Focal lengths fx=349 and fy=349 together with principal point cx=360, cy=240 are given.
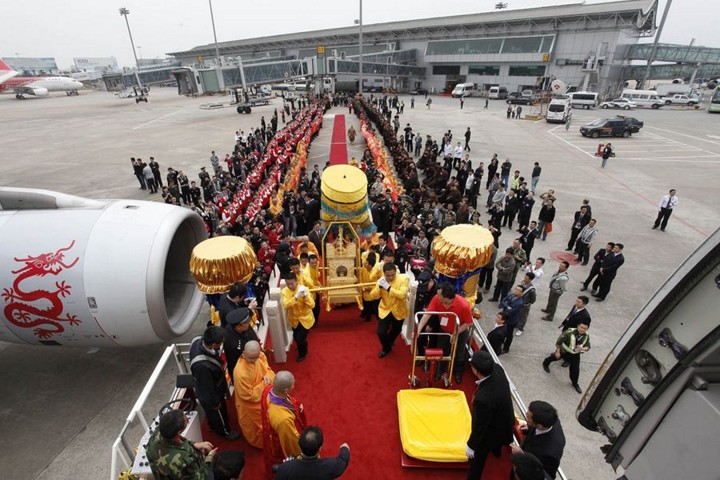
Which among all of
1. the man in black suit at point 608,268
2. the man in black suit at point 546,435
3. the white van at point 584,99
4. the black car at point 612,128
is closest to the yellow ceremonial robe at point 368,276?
the man in black suit at point 546,435

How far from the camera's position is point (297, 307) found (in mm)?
5867

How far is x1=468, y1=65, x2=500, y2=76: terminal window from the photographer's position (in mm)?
61172

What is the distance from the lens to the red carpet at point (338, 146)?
2023 centimetres

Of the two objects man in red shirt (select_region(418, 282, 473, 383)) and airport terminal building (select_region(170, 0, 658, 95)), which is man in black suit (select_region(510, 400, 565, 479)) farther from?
airport terminal building (select_region(170, 0, 658, 95))

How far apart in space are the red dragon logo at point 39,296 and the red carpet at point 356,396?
3.51 m

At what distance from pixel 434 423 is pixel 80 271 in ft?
20.6

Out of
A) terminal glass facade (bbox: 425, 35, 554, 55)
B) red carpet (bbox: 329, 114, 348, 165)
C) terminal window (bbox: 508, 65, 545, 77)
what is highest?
terminal glass facade (bbox: 425, 35, 554, 55)

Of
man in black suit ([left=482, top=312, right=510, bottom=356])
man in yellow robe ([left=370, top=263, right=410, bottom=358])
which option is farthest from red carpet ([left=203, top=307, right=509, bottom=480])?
man in black suit ([left=482, top=312, right=510, bottom=356])

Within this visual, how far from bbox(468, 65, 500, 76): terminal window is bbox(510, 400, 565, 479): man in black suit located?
226 feet

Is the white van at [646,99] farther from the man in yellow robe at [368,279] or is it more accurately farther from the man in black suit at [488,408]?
the man in black suit at [488,408]

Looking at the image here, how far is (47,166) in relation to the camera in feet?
77.2

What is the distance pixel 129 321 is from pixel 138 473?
317 centimetres

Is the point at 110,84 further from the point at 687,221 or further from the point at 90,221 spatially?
the point at 687,221

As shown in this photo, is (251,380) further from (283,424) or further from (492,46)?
(492,46)
